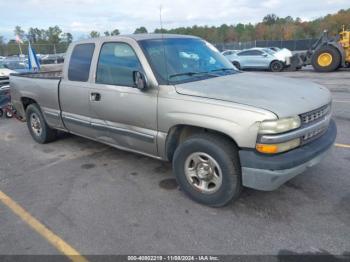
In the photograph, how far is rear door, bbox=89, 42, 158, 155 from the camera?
373 centimetres

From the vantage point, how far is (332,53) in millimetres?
16562

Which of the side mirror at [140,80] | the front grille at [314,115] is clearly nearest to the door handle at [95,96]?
the side mirror at [140,80]

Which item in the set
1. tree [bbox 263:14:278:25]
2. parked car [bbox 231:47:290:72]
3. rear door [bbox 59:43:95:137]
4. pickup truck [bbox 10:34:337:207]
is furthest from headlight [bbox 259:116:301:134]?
tree [bbox 263:14:278:25]

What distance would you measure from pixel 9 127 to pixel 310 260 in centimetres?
741

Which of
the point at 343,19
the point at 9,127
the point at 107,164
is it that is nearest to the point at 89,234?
the point at 107,164

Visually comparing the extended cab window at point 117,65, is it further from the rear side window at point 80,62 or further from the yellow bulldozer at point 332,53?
the yellow bulldozer at point 332,53

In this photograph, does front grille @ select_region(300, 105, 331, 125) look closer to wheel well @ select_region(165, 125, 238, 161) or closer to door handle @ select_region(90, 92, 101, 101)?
wheel well @ select_region(165, 125, 238, 161)

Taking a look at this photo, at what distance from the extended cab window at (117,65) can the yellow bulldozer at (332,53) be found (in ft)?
50.9

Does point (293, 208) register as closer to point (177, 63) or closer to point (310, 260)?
point (310, 260)

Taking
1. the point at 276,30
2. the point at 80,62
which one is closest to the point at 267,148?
the point at 80,62

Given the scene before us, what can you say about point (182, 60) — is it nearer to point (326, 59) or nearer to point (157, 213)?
point (157, 213)

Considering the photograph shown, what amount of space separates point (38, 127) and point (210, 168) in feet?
13.2

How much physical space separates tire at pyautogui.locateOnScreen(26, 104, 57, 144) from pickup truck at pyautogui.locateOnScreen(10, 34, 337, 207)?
105cm

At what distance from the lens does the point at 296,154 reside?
2.99 metres
